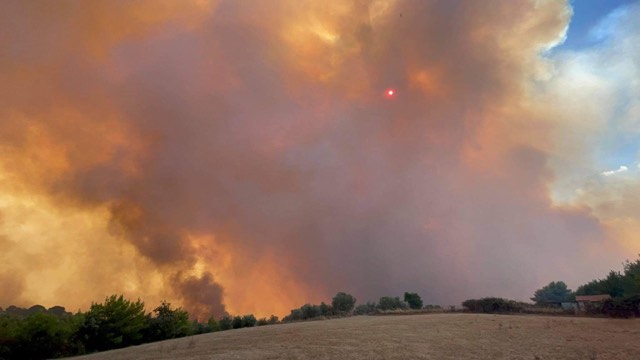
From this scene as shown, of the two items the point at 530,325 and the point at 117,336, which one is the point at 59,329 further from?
the point at 530,325

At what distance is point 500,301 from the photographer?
6206 cm

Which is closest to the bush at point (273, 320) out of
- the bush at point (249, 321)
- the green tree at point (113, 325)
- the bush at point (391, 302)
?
the bush at point (249, 321)

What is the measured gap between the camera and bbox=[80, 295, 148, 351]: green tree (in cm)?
4988

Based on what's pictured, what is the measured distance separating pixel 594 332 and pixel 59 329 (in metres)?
60.2

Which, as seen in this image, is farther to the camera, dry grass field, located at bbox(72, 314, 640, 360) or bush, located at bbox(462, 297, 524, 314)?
bush, located at bbox(462, 297, 524, 314)

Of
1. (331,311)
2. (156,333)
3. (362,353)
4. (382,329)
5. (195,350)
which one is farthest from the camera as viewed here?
(331,311)

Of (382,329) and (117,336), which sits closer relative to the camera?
(382,329)

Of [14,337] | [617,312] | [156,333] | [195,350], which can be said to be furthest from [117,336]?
[617,312]

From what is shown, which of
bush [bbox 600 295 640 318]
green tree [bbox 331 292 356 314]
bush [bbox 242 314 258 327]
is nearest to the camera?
bush [bbox 600 295 640 318]

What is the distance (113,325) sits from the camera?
5175 centimetres

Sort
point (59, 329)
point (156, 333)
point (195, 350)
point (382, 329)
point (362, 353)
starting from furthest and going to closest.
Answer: point (156, 333)
point (59, 329)
point (382, 329)
point (195, 350)
point (362, 353)

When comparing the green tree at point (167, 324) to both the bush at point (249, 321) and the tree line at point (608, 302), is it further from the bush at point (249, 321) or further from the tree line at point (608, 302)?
the tree line at point (608, 302)

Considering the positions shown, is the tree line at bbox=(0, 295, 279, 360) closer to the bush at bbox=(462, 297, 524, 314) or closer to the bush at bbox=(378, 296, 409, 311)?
the bush at bbox=(462, 297, 524, 314)

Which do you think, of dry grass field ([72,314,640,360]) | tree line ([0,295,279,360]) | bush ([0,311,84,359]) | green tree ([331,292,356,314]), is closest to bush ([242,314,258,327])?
tree line ([0,295,279,360])
